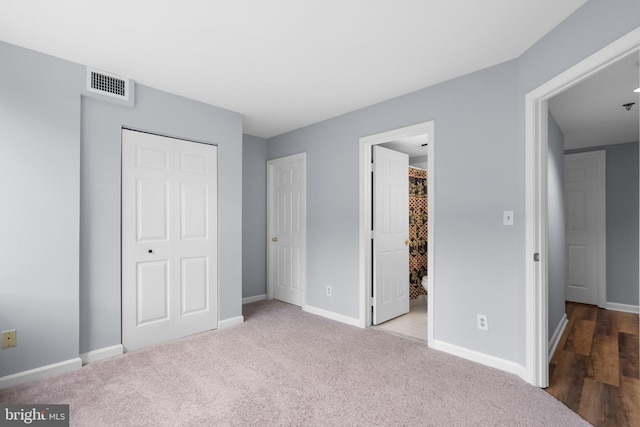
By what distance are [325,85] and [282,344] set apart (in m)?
2.47

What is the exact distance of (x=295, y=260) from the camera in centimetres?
446

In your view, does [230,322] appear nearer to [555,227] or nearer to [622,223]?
[555,227]

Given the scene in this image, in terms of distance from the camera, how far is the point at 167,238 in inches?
122

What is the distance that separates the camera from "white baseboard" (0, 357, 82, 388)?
222 cm

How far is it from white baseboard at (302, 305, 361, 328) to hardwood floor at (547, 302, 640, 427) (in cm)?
180

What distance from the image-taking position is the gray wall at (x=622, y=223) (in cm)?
432

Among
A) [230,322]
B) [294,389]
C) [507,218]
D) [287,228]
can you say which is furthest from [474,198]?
[230,322]

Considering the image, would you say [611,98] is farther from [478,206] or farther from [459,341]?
[459,341]

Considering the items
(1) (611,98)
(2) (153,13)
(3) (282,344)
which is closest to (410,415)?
(3) (282,344)

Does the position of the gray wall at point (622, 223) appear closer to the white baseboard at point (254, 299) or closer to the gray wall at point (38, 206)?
the white baseboard at point (254, 299)

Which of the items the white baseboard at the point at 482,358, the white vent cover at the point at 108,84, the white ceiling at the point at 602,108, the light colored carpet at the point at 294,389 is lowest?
the light colored carpet at the point at 294,389

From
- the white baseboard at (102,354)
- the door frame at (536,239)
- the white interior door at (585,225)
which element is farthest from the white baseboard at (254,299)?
the white interior door at (585,225)

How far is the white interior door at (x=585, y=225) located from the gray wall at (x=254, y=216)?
182 inches

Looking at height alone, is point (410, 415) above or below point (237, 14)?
below
